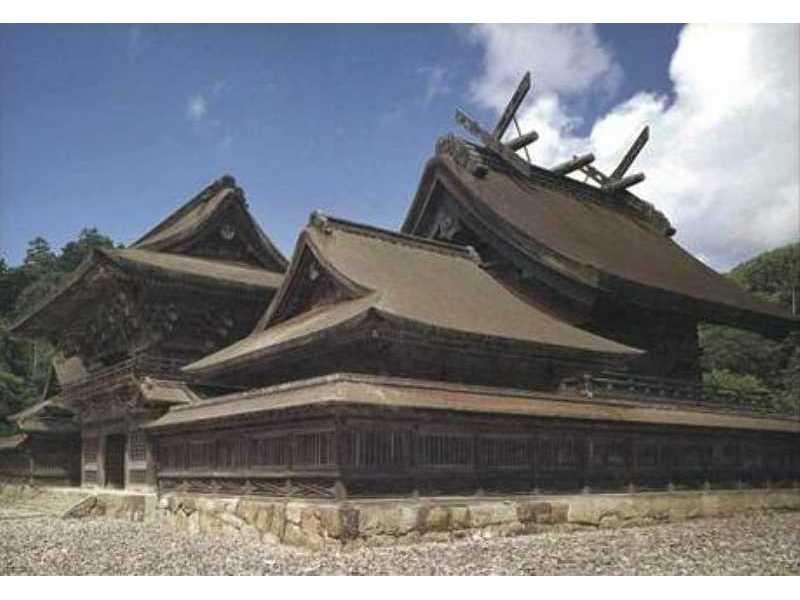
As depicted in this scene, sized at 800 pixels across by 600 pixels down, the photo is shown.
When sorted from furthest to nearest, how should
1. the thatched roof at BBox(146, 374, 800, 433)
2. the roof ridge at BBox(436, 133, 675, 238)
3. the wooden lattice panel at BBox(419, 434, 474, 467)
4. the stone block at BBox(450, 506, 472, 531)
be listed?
the roof ridge at BBox(436, 133, 675, 238), the wooden lattice panel at BBox(419, 434, 474, 467), the stone block at BBox(450, 506, 472, 531), the thatched roof at BBox(146, 374, 800, 433)

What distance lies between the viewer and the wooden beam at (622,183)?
70.4 ft

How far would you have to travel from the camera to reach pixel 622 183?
71.0ft

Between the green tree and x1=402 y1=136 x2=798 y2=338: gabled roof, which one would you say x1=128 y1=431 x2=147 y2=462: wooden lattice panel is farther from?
the green tree

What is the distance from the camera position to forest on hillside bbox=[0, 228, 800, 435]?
30.5m

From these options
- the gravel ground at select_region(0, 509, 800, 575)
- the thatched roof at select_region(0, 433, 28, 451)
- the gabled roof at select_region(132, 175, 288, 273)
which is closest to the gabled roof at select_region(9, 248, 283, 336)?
the gabled roof at select_region(132, 175, 288, 273)

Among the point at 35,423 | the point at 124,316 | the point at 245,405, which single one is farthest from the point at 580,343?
the point at 35,423

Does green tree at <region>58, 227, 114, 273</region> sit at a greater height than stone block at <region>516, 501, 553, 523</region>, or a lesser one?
greater

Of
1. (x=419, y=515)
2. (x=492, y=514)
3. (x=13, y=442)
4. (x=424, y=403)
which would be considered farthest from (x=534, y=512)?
(x=13, y=442)

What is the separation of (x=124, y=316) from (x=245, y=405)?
7178 mm

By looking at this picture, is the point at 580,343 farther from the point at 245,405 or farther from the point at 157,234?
the point at 157,234

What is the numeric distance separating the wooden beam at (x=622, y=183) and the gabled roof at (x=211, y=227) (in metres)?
8.18

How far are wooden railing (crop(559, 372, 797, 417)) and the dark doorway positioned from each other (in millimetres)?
10638

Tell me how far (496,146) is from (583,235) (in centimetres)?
313

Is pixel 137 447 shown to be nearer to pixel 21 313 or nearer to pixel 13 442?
pixel 13 442
